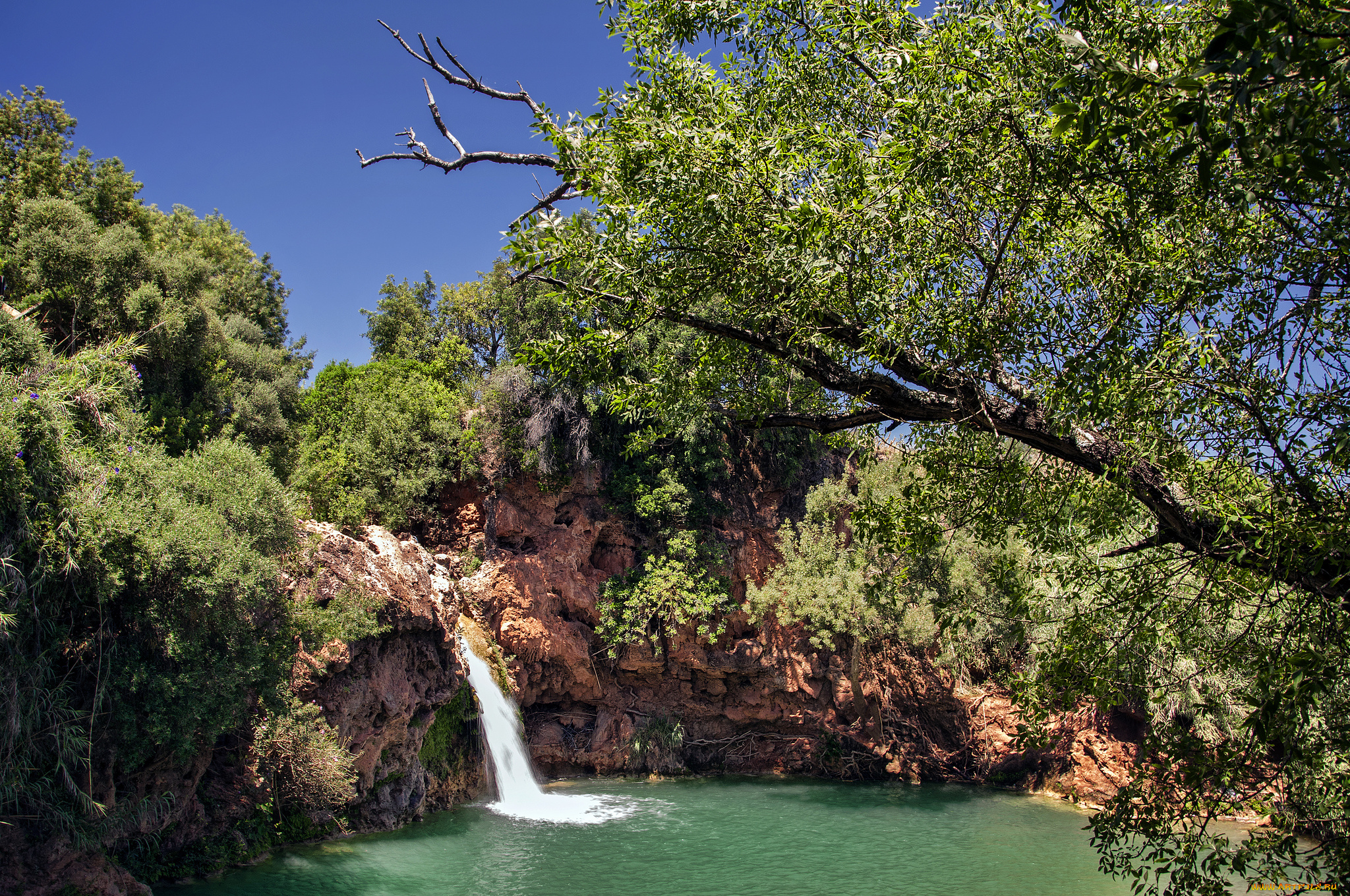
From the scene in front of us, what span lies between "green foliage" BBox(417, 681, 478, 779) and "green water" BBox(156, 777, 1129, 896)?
1.13 meters

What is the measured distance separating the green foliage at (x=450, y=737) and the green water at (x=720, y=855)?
1.13 meters

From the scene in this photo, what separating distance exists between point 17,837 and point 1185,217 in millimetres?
14208

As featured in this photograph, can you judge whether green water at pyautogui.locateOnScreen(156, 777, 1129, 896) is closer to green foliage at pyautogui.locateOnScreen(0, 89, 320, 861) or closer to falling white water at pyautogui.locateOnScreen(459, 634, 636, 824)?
falling white water at pyautogui.locateOnScreen(459, 634, 636, 824)

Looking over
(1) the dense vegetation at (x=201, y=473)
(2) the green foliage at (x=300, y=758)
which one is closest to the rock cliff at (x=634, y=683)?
(1) the dense vegetation at (x=201, y=473)

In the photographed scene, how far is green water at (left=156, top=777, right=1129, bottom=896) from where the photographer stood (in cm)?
1344

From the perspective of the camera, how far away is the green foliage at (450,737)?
18.9 metres

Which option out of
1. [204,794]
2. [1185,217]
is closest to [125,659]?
[204,794]

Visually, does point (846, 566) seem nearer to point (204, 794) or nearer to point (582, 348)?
point (204, 794)

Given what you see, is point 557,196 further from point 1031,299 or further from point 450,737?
point 450,737

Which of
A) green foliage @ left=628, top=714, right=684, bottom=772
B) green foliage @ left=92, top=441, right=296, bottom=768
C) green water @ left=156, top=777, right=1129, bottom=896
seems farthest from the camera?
green foliage @ left=628, top=714, right=684, bottom=772

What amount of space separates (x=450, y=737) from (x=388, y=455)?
27.2 feet

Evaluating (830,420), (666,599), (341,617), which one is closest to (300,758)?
(341,617)

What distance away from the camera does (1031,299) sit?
5680 mm

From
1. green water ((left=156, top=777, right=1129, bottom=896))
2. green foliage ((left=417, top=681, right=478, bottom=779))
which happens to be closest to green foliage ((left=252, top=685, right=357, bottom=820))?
green water ((left=156, top=777, right=1129, bottom=896))
